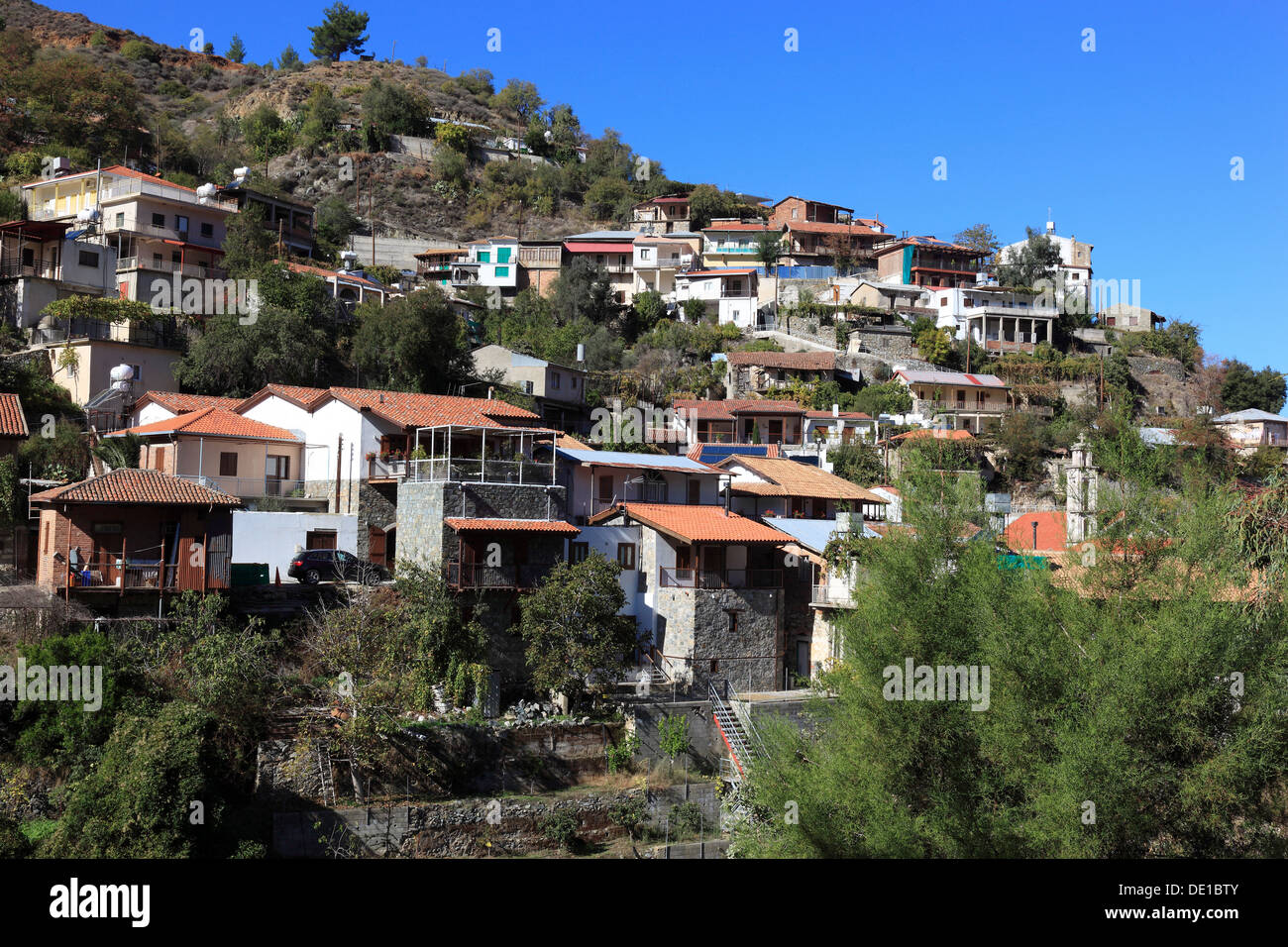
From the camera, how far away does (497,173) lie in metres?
96.7

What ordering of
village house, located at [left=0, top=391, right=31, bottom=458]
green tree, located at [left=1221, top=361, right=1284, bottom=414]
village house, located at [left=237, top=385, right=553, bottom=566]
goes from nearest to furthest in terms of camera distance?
village house, located at [left=0, top=391, right=31, bottom=458] → village house, located at [left=237, top=385, right=553, bottom=566] → green tree, located at [left=1221, top=361, right=1284, bottom=414]

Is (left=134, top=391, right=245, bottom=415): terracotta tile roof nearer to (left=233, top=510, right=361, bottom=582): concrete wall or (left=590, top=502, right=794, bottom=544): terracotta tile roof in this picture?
(left=233, top=510, right=361, bottom=582): concrete wall

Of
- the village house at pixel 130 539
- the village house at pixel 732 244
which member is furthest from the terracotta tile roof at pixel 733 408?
the village house at pixel 130 539

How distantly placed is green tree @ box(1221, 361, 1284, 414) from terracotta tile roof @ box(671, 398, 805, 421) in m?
31.1

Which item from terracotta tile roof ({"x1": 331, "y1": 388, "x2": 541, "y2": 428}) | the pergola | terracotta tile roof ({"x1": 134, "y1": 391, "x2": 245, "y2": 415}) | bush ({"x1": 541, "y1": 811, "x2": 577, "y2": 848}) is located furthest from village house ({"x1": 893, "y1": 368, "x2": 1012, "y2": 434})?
bush ({"x1": 541, "y1": 811, "x2": 577, "y2": 848})

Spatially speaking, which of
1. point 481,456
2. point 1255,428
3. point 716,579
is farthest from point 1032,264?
point 481,456

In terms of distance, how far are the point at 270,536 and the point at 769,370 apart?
3508 centimetres

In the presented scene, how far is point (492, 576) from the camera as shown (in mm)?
29219

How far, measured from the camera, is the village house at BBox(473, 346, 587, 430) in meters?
52.6

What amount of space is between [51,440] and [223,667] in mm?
14694

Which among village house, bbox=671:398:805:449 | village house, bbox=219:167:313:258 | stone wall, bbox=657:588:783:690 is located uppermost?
village house, bbox=219:167:313:258

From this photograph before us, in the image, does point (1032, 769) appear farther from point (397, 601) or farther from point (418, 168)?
point (418, 168)

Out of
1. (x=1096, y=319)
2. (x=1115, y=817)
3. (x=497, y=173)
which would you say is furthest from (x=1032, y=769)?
(x=497, y=173)
